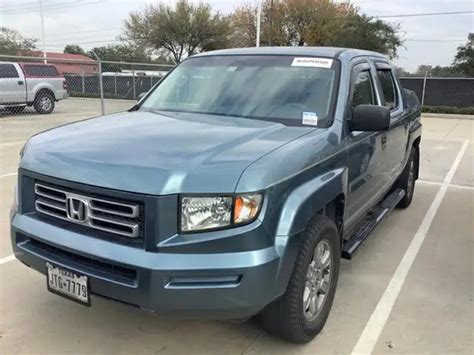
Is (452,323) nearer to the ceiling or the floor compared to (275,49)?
nearer to the floor

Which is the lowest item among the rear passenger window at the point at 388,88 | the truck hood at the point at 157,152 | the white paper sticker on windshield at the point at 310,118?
the truck hood at the point at 157,152

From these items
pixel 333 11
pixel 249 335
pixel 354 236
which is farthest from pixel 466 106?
pixel 249 335

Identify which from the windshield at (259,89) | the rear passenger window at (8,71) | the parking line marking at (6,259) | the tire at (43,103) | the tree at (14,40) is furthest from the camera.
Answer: the tree at (14,40)

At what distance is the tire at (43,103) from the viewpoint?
1652 centimetres

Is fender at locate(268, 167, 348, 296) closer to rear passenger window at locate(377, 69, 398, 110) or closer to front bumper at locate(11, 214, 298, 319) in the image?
front bumper at locate(11, 214, 298, 319)

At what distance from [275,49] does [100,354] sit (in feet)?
8.96

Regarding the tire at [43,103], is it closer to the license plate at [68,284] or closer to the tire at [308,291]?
the license plate at [68,284]

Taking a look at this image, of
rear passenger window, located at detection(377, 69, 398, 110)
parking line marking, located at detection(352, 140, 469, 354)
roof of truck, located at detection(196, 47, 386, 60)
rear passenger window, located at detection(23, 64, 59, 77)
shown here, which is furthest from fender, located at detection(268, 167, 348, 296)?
rear passenger window, located at detection(23, 64, 59, 77)

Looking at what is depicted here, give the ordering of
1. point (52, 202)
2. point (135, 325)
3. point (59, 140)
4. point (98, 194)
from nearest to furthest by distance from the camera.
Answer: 1. point (98, 194)
2. point (52, 202)
3. point (59, 140)
4. point (135, 325)

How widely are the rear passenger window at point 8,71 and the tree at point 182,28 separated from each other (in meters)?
23.5

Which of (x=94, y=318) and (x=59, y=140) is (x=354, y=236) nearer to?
(x=94, y=318)

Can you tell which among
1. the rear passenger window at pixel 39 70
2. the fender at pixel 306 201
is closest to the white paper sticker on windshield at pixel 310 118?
the fender at pixel 306 201

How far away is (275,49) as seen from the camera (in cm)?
412

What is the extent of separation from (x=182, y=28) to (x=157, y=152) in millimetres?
37325
